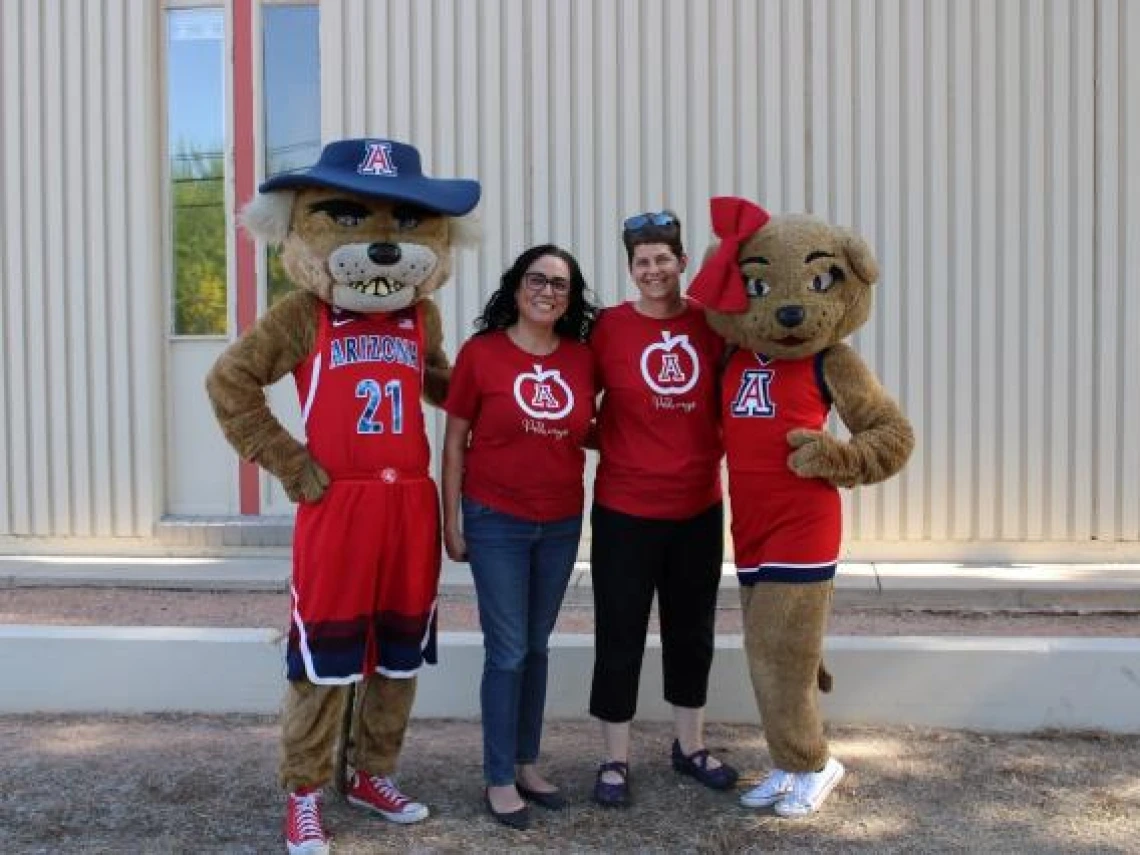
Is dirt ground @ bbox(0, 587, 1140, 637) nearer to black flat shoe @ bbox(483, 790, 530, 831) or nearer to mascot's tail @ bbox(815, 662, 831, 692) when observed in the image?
mascot's tail @ bbox(815, 662, 831, 692)

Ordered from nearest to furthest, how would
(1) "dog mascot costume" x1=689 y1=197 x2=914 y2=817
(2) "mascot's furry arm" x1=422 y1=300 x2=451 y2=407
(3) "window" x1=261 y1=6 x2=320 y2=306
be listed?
(1) "dog mascot costume" x1=689 y1=197 x2=914 y2=817 → (2) "mascot's furry arm" x1=422 y1=300 x2=451 y2=407 → (3) "window" x1=261 y1=6 x2=320 y2=306

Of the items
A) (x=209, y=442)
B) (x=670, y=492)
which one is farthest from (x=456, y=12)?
(x=670, y=492)

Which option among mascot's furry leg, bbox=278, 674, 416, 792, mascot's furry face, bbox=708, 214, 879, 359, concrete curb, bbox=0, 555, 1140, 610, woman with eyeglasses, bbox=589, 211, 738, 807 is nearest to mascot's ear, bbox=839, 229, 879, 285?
mascot's furry face, bbox=708, 214, 879, 359

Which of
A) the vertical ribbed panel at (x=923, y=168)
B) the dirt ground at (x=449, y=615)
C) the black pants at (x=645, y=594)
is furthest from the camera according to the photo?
the vertical ribbed panel at (x=923, y=168)

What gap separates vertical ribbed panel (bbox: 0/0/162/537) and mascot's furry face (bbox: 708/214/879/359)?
4675mm

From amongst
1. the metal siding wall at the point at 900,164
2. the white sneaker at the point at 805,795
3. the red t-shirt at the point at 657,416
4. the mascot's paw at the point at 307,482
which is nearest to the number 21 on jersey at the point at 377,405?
the mascot's paw at the point at 307,482

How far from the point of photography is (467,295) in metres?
7.42

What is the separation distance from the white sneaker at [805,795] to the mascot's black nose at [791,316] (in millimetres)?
1449

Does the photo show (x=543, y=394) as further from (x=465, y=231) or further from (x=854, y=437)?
(x=854, y=437)

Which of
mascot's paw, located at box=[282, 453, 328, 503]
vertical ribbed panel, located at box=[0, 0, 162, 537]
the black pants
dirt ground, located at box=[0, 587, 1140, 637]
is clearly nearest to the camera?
mascot's paw, located at box=[282, 453, 328, 503]

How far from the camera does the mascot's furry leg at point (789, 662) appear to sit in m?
4.03

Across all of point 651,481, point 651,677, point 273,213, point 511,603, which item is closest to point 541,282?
point 651,481

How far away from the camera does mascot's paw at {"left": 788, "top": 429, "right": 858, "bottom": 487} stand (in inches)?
154

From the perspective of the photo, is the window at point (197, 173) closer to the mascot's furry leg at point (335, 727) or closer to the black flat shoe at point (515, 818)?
the mascot's furry leg at point (335, 727)
